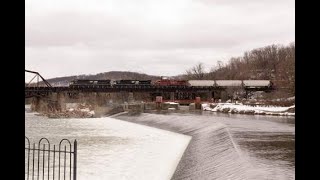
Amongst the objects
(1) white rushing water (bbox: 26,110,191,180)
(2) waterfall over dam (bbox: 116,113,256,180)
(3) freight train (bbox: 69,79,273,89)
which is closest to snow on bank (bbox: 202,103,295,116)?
(1) white rushing water (bbox: 26,110,191,180)

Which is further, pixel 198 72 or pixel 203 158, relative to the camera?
pixel 198 72

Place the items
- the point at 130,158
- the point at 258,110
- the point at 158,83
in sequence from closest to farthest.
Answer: the point at 130,158, the point at 258,110, the point at 158,83

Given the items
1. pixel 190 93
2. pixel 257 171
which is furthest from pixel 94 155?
pixel 190 93

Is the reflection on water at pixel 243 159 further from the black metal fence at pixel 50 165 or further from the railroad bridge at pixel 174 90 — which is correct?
the railroad bridge at pixel 174 90

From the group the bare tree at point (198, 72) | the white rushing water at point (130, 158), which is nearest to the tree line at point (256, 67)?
the bare tree at point (198, 72)

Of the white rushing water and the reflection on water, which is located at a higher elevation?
the reflection on water

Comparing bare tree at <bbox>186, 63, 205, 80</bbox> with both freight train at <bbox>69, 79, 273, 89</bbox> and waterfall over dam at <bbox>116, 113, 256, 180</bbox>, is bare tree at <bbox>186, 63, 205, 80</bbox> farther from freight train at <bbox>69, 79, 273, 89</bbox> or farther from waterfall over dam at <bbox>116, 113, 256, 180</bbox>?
waterfall over dam at <bbox>116, 113, 256, 180</bbox>

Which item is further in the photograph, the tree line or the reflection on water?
the tree line

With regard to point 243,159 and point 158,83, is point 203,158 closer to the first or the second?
point 243,159

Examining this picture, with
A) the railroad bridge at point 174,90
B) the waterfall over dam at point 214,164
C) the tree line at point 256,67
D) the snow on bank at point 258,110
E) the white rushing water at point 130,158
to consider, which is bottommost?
the white rushing water at point 130,158

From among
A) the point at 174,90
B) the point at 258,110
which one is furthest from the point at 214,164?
the point at 174,90

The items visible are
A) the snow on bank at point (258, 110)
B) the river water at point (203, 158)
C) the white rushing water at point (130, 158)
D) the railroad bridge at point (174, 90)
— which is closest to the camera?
the river water at point (203, 158)

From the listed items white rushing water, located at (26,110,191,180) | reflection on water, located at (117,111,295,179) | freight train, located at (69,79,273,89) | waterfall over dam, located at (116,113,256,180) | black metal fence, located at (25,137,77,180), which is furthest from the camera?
freight train, located at (69,79,273,89)
